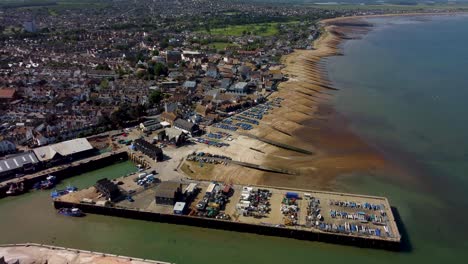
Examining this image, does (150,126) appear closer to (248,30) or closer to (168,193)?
(168,193)

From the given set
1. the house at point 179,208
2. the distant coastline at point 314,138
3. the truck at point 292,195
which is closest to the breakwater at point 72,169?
the house at point 179,208

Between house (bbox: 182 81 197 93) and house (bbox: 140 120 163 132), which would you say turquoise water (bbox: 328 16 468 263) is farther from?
house (bbox: 140 120 163 132)

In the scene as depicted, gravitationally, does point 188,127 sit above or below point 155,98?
below

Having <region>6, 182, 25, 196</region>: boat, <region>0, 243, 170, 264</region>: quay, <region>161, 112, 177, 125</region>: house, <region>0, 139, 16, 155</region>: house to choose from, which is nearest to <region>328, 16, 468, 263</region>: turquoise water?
<region>0, 243, 170, 264</region>: quay

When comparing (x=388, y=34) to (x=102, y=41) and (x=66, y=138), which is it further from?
(x=66, y=138)

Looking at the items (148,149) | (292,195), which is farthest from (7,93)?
(292,195)

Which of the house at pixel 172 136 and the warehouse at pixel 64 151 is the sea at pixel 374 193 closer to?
the warehouse at pixel 64 151
